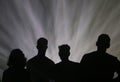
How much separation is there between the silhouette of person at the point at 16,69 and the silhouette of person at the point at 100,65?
3.64 feet

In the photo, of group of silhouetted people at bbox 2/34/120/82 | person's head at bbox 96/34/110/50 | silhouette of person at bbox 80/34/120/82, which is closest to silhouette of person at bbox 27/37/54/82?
group of silhouetted people at bbox 2/34/120/82

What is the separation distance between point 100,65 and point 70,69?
54 cm

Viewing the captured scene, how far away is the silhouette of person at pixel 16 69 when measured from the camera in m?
3.68

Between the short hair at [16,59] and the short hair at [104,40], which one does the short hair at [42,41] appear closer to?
the short hair at [16,59]

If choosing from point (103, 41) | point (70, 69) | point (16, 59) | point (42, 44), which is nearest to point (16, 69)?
point (16, 59)

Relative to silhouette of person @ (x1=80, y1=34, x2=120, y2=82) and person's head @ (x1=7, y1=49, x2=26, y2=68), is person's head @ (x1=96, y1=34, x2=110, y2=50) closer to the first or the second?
silhouette of person @ (x1=80, y1=34, x2=120, y2=82)

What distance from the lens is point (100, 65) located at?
345 centimetres

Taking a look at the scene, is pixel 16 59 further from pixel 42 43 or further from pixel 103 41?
pixel 103 41

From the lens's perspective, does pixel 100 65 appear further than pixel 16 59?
No

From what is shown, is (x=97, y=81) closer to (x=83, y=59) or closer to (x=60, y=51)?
(x=83, y=59)

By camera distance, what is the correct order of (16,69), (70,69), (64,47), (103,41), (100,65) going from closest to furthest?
1. (70,69)
2. (100,65)
3. (103,41)
4. (16,69)
5. (64,47)

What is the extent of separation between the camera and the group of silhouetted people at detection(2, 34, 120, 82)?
3.09 m

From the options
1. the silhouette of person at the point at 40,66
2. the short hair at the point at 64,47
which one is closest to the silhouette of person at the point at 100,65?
the silhouette of person at the point at 40,66

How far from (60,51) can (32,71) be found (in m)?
1.15
